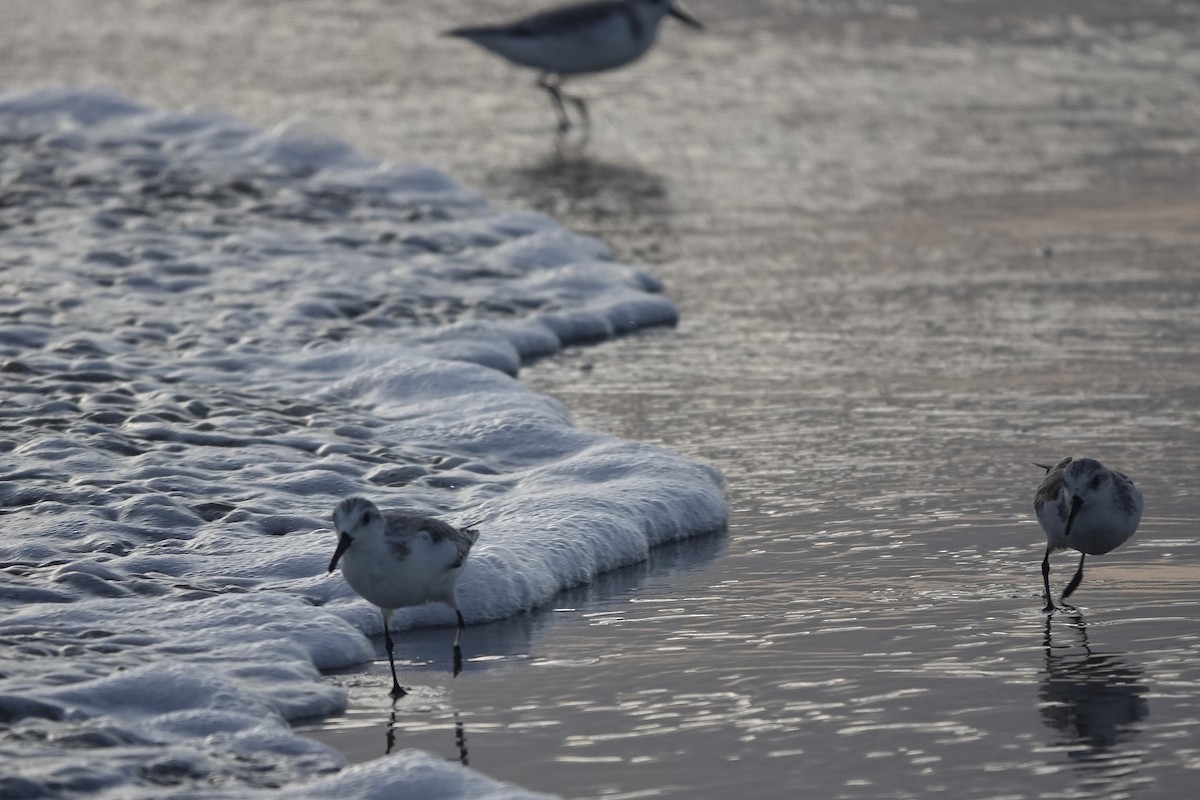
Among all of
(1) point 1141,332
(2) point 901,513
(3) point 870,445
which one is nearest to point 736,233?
(1) point 1141,332

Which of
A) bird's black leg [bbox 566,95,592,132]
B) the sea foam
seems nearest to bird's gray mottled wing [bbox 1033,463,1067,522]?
the sea foam

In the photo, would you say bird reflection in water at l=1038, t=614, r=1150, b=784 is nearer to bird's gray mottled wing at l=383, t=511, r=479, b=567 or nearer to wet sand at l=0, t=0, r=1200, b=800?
wet sand at l=0, t=0, r=1200, b=800

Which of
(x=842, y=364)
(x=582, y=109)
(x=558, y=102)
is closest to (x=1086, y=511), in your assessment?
(x=842, y=364)

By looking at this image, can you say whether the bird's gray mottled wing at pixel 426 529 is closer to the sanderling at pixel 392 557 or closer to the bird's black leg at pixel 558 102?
the sanderling at pixel 392 557

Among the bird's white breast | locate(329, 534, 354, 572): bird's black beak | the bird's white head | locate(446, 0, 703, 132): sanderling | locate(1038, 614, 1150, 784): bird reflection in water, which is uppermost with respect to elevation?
locate(446, 0, 703, 132): sanderling

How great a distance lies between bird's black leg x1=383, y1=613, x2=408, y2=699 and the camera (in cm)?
552

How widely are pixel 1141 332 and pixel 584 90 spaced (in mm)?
8111

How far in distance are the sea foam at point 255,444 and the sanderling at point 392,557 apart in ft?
0.89

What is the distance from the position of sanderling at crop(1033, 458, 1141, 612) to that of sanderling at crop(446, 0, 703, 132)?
354 inches

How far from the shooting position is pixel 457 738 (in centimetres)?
515

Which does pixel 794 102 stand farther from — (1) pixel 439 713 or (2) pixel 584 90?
(1) pixel 439 713

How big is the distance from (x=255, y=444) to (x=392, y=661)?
2312 millimetres

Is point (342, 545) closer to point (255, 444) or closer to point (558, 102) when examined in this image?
point (255, 444)

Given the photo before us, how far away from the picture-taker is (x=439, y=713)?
17.5ft
